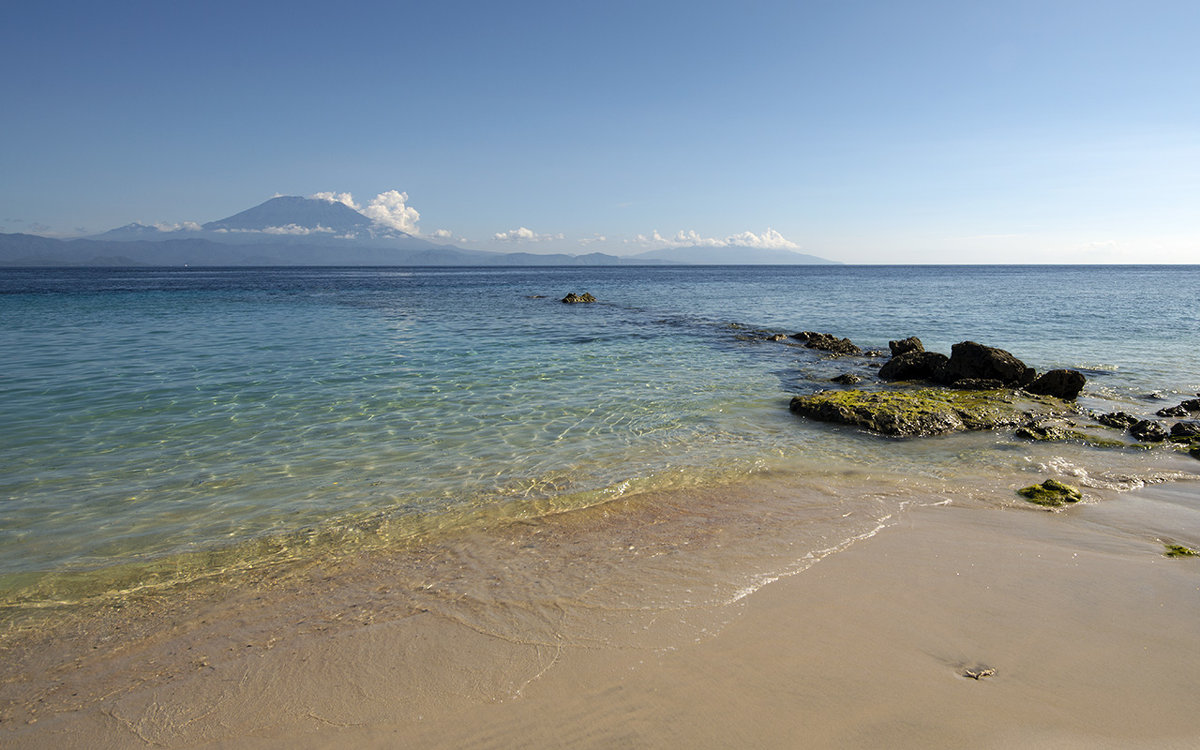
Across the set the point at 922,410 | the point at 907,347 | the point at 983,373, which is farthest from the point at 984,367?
the point at 922,410

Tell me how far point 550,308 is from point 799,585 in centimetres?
3542

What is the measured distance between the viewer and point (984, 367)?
13.9 meters

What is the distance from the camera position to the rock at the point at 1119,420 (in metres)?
10.4

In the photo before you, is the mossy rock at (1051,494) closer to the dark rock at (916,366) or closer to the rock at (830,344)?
the dark rock at (916,366)

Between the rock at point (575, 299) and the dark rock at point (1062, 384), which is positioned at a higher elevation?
the rock at point (575, 299)

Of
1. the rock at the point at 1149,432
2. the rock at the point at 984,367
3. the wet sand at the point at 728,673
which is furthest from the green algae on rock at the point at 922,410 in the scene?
the wet sand at the point at 728,673

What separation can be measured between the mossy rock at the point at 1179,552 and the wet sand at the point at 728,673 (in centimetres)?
36

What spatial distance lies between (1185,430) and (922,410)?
3.92 m

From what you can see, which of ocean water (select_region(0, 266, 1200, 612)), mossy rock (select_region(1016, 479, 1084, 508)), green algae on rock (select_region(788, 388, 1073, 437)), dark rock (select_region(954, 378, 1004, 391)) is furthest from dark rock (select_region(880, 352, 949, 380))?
mossy rock (select_region(1016, 479, 1084, 508))

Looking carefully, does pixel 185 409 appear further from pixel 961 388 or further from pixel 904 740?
pixel 961 388

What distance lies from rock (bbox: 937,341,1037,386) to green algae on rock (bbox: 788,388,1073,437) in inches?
49.0

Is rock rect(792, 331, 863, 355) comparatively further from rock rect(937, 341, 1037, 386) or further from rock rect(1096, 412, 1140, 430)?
rock rect(1096, 412, 1140, 430)

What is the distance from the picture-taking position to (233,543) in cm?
623

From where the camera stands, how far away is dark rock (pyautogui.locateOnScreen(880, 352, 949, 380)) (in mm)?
14938
